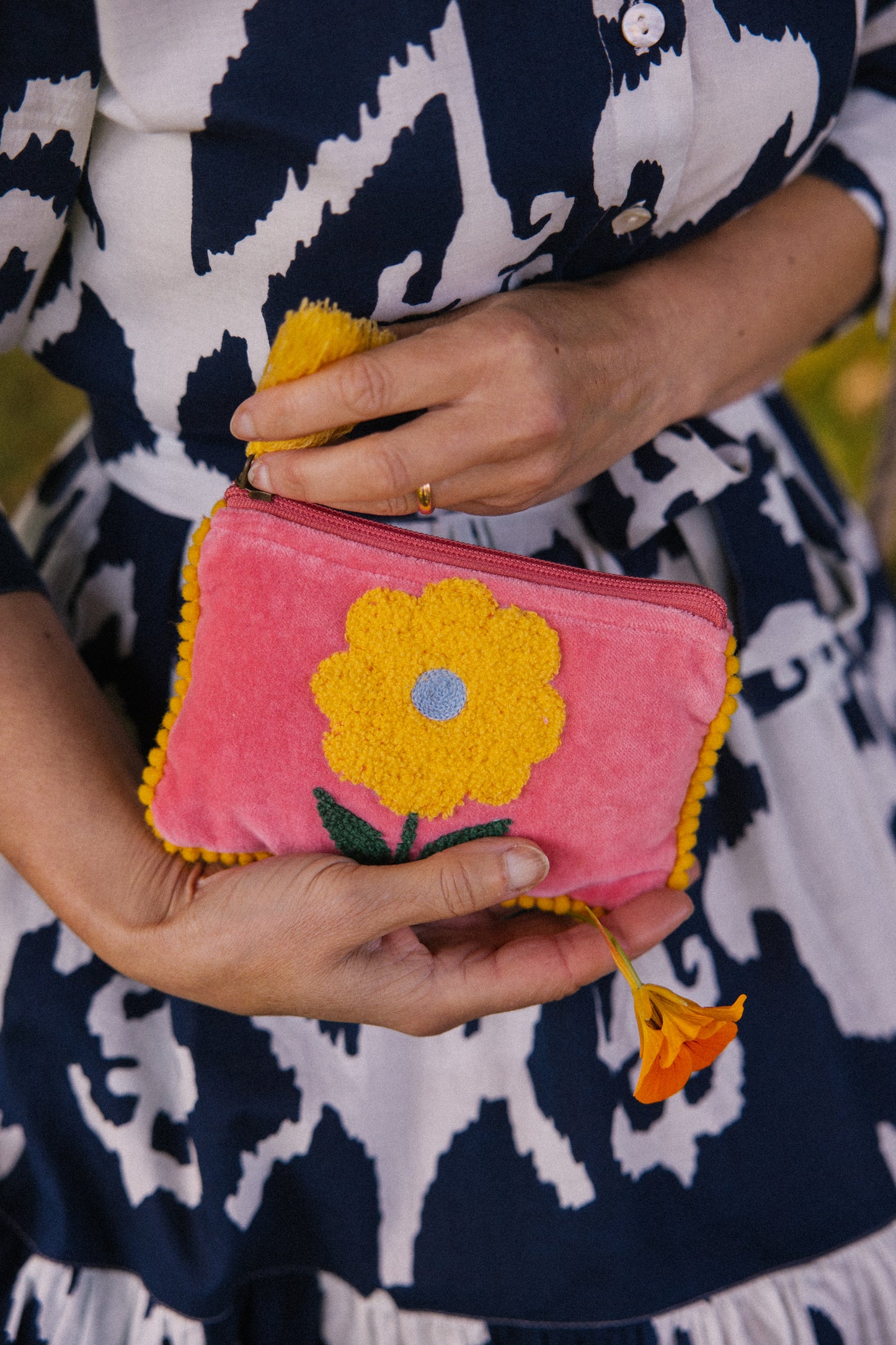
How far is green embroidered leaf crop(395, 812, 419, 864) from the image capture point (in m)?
0.78

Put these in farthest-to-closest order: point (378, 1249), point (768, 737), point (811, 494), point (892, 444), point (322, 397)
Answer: point (892, 444) → point (811, 494) → point (768, 737) → point (378, 1249) → point (322, 397)

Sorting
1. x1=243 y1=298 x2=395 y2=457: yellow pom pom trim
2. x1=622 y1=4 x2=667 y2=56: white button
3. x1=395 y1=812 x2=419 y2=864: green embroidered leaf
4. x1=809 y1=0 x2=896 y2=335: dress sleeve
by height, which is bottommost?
x1=395 y1=812 x2=419 y2=864: green embroidered leaf

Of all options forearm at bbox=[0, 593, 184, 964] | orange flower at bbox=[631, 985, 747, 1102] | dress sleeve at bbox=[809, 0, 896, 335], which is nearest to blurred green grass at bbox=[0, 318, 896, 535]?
dress sleeve at bbox=[809, 0, 896, 335]

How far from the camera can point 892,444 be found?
1602 millimetres

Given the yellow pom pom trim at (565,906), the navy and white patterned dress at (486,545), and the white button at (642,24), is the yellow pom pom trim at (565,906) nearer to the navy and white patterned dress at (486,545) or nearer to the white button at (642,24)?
the navy and white patterned dress at (486,545)

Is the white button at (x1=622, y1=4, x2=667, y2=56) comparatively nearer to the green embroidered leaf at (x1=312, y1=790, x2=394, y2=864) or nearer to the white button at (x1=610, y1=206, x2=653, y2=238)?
the white button at (x1=610, y1=206, x2=653, y2=238)

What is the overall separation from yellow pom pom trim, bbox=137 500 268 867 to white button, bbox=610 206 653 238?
436 millimetres

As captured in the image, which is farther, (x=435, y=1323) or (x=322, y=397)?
(x=435, y=1323)

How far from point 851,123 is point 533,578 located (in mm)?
795

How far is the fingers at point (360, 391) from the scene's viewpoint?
2.18ft

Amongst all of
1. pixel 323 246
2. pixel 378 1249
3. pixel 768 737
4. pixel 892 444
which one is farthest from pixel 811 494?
pixel 378 1249

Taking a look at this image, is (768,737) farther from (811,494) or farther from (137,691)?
(137,691)

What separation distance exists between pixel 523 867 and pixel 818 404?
215cm

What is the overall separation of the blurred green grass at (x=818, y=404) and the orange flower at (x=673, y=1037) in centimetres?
190
